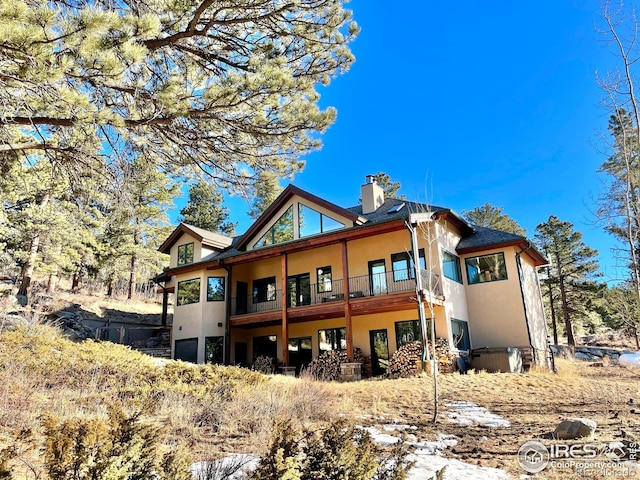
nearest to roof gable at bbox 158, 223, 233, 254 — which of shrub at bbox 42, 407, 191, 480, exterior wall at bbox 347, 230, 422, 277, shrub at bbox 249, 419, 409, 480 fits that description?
exterior wall at bbox 347, 230, 422, 277

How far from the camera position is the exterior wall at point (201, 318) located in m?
19.8

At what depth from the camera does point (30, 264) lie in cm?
2272

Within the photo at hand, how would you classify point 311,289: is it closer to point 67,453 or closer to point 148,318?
point 148,318

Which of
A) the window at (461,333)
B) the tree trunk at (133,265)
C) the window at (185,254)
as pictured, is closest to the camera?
the window at (461,333)

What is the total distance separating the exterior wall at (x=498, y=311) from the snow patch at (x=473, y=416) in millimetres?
8034

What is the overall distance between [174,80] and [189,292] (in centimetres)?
1587

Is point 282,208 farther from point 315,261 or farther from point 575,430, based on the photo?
point 575,430

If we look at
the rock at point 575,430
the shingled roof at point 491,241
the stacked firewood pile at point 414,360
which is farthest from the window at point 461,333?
the rock at point 575,430

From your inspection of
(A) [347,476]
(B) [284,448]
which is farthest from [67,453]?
(A) [347,476]

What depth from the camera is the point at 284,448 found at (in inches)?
131

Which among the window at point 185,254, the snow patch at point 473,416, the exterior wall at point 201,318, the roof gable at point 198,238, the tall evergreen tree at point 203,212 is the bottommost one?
the snow patch at point 473,416

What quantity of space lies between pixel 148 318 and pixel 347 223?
57.9ft

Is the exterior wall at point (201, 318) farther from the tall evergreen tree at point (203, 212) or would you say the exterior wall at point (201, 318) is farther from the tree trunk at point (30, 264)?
the tall evergreen tree at point (203, 212)

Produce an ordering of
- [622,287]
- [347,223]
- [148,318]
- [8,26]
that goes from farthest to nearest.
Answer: [148,318], [347,223], [622,287], [8,26]
